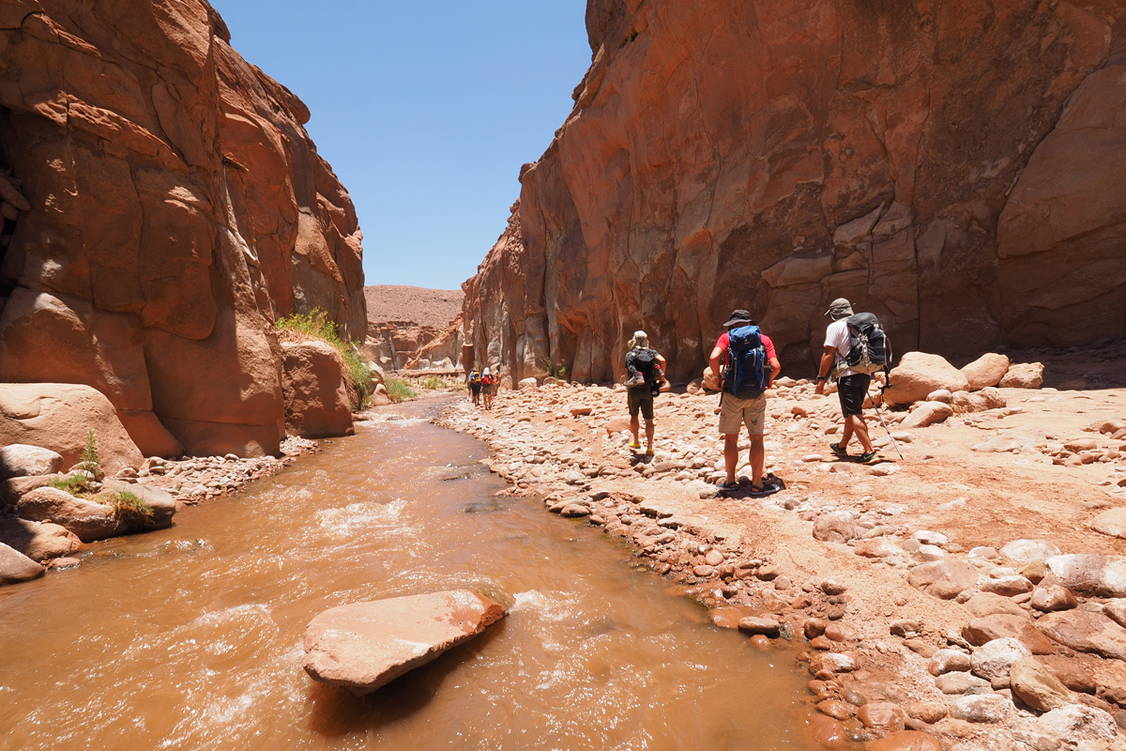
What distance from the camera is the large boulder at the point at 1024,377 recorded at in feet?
21.5

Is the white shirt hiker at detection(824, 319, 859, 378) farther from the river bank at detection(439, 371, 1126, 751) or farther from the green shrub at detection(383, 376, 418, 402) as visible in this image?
the green shrub at detection(383, 376, 418, 402)

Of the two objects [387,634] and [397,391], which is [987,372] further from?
[397,391]

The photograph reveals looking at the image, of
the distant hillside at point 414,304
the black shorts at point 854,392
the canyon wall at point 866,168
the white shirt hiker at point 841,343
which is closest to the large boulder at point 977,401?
the black shorts at point 854,392

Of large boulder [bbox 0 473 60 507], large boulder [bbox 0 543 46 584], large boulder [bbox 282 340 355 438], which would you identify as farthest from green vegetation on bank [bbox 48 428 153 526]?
large boulder [bbox 282 340 355 438]

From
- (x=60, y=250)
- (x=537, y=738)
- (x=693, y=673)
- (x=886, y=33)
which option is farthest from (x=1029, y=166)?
(x=60, y=250)

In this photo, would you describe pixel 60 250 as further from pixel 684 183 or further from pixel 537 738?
pixel 684 183

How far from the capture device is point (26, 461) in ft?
16.1

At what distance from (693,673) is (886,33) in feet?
40.7

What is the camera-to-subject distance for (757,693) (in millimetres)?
2443

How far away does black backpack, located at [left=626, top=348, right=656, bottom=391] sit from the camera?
23.2 feet

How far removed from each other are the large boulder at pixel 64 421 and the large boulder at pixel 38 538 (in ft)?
4.05

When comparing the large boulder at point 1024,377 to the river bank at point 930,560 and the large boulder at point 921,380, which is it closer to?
the river bank at point 930,560

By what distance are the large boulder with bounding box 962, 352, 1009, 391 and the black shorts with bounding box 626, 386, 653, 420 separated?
4310 millimetres

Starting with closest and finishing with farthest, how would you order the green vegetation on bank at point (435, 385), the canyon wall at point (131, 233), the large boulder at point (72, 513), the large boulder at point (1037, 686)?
the large boulder at point (1037, 686), the large boulder at point (72, 513), the canyon wall at point (131, 233), the green vegetation on bank at point (435, 385)
